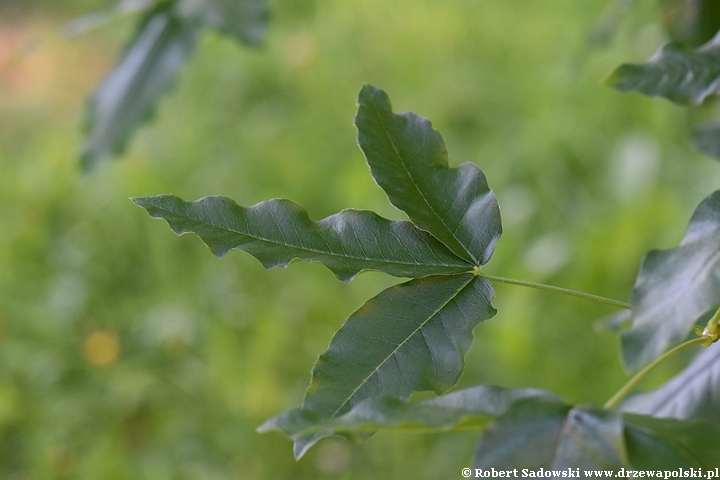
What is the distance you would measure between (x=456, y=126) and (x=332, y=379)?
5.43 ft

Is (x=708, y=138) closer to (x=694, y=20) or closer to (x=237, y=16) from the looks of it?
(x=694, y=20)

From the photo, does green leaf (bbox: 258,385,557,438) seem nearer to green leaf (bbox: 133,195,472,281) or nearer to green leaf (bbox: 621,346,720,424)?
green leaf (bbox: 133,195,472,281)

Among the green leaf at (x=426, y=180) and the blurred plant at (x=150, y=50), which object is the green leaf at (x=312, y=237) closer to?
the green leaf at (x=426, y=180)

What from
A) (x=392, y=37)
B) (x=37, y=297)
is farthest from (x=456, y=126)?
(x=37, y=297)

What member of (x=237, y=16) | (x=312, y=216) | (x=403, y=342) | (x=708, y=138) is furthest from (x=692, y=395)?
(x=312, y=216)

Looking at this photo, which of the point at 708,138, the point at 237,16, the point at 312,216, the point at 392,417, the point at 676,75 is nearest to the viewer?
the point at 392,417

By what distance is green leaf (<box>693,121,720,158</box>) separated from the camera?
1.65 feet

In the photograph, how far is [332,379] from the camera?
0.33 metres

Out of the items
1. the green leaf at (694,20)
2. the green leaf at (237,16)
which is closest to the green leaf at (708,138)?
the green leaf at (694,20)

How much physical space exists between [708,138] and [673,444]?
0.93 feet

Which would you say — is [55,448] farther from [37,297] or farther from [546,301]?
[546,301]

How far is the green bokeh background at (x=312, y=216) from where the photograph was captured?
1.30m

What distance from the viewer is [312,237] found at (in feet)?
1.19

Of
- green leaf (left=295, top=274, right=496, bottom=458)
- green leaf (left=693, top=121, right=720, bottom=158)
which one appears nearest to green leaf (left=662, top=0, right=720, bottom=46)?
green leaf (left=693, top=121, right=720, bottom=158)
